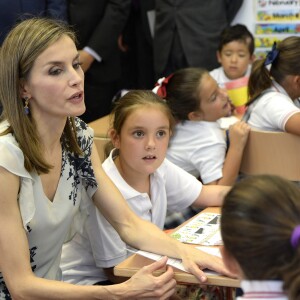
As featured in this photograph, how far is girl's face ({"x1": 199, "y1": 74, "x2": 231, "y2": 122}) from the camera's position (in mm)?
3025

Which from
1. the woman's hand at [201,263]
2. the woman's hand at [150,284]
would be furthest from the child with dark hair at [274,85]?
the woman's hand at [150,284]

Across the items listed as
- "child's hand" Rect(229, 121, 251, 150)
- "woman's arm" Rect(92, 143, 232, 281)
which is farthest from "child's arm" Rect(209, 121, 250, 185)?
"woman's arm" Rect(92, 143, 232, 281)

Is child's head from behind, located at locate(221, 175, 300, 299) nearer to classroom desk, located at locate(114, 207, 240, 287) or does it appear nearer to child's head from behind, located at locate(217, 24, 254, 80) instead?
classroom desk, located at locate(114, 207, 240, 287)

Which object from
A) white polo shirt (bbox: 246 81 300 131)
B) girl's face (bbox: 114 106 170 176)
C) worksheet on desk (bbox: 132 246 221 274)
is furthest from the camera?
white polo shirt (bbox: 246 81 300 131)

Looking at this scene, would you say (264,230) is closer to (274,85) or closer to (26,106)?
(26,106)

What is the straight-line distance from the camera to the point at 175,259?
1.88 metres

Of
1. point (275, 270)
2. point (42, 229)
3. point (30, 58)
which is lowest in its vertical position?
point (42, 229)

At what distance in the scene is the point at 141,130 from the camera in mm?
2410

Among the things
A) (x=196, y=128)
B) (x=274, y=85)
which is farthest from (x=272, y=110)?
(x=196, y=128)

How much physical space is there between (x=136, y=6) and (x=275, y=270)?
11.8 ft

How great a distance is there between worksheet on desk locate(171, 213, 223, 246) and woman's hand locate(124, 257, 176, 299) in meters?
0.22

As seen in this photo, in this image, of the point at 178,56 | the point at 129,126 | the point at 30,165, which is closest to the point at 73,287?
the point at 30,165

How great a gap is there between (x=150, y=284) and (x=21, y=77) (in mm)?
673

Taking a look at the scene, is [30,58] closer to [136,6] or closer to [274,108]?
[274,108]
